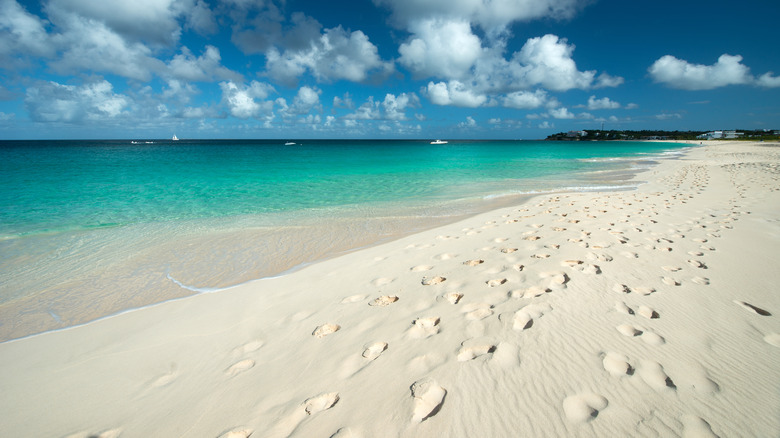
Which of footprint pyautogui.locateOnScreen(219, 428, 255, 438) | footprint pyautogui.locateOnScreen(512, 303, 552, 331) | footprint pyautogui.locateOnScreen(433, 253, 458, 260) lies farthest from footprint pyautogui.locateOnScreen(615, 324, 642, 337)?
footprint pyautogui.locateOnScreen(219, 428, 255, 438)

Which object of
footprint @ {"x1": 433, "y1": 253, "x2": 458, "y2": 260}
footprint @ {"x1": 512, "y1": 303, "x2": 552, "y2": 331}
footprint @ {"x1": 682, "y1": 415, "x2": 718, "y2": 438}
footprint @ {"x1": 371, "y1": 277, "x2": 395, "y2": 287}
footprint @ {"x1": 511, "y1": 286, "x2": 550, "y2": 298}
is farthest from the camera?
footprint @ {"x1": 433, "y1": 253, "x2": 458, "y2": 260}

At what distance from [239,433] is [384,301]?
2.04m

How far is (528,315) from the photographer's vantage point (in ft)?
10.5

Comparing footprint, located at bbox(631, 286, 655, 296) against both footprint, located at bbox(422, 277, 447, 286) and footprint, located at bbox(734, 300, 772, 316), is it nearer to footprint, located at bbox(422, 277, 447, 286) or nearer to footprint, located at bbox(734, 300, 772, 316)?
footprint, located at bbox(734, 300, 772, 316)

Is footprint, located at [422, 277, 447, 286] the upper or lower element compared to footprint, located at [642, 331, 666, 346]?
lower

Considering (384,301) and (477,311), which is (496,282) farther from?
(384,301)

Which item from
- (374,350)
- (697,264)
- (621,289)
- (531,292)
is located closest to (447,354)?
(374,350)

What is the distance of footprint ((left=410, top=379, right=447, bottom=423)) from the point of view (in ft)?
7.04

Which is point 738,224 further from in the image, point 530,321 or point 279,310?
point 279,310

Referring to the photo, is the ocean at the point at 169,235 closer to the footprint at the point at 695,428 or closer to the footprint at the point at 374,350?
the footprint at the point at 374,350

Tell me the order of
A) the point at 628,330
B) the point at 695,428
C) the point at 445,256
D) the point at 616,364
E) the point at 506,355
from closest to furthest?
1. the point at 695,428
2. the point at 616,364
3. the point at 506,355
4. the point at 628,330
5. the point at 445,256

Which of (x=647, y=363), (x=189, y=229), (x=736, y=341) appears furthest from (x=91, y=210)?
(x=736, y=341)

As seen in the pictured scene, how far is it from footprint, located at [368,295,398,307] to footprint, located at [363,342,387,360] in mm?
810

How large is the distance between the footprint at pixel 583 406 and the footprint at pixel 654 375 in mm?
470
